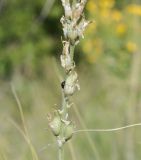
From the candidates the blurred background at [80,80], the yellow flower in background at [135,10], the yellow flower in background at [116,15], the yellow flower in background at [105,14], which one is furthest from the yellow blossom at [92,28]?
the yellow flower in background at [135,10]

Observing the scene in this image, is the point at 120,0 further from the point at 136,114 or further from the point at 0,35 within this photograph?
the point at 136,114

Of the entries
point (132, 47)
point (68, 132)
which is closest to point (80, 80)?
point (132, 47)

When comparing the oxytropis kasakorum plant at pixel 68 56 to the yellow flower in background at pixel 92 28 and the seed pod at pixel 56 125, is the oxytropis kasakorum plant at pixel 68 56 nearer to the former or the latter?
the seed pod at pixel 56 125

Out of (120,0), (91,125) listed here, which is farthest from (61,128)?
(120,0)

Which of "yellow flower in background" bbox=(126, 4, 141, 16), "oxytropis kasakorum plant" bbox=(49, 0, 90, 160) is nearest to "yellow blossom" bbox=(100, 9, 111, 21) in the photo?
"yellow flower in background" bbox=(126, 4, 141, 16)

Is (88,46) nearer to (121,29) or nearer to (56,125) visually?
(121,29)

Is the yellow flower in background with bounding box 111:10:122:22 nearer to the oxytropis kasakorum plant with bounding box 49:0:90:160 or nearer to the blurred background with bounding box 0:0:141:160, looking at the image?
the blurred background with bounding box 0:0:141:160
